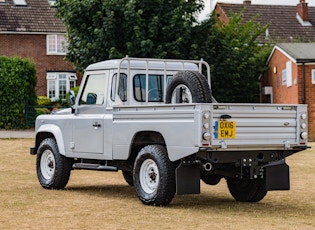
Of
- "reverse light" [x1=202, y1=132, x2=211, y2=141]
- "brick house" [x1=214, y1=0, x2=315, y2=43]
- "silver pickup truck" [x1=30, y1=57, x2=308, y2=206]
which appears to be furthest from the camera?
"brick house" [x1=214, y1=0, x2=315, y2=43]

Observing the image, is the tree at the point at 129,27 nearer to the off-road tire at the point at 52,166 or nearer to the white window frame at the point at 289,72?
the white window frame at the point at 289,72

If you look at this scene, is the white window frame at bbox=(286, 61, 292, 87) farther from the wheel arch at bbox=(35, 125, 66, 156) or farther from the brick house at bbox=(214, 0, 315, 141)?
the wheel arch at bbox=(35, 125, 66, 156)

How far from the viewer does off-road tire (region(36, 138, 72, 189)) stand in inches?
640

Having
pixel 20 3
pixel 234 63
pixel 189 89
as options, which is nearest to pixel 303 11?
pixel 20 3

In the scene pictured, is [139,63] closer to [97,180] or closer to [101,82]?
[101,82]

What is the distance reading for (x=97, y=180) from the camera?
1898 centimetres

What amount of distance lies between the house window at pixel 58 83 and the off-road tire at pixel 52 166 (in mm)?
41297

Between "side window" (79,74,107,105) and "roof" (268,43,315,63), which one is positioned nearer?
"side window" (79,74,107,105)

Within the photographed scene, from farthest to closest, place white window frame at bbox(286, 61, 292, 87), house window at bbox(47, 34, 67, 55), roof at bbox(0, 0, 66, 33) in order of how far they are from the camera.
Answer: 1. house window at bbox(47, 34, 67, 55)
2. roof at bbox(0, 0, 66, 33)
3. white window frame at bbox(286, 61, 292, 87)

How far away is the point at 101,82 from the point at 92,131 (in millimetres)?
861

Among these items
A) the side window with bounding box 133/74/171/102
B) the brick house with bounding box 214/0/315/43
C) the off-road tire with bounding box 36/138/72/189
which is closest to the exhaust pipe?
the side window with bounding box 133/74/171/102

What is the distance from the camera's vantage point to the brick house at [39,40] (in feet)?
186

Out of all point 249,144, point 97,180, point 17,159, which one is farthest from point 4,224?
point 17,159

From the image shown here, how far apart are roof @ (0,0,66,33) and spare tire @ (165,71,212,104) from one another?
42.8 metres
